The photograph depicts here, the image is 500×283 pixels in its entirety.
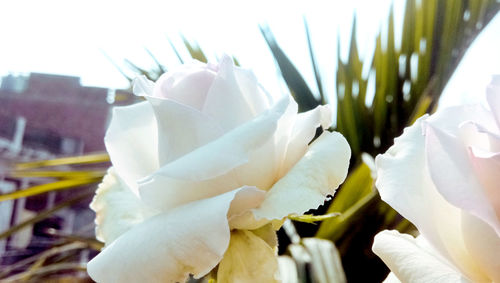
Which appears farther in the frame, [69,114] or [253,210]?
[69,114]

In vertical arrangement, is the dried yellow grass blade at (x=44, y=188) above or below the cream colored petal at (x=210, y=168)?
below

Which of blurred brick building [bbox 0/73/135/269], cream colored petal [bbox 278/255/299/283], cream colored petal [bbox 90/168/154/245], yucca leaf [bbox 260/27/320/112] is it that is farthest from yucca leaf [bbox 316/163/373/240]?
blurred brick building [bbox 0/73/135/269]

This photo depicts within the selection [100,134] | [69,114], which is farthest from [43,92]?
[100,134]

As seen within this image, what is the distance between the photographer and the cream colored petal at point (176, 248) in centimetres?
18

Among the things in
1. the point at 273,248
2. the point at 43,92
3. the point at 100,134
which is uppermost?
the point at 273,248

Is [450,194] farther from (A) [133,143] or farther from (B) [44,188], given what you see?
(B) [44,188]

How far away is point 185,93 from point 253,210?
6 cm

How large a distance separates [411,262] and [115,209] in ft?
0.46

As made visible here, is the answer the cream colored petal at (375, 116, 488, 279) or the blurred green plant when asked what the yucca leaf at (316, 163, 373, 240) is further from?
the cream colored petal at (375, 116, 488, 279)

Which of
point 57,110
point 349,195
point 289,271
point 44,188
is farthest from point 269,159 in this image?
point 57,110

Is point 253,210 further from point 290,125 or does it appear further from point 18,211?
point 18,211

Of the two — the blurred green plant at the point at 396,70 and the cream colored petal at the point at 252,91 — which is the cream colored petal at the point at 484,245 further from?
the blurred green plant at the point at 396,70

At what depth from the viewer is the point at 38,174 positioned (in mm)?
1015

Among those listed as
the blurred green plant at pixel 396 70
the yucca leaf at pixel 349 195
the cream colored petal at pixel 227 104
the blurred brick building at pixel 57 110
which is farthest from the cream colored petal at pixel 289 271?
the blurred brick building at pixel 57 110
